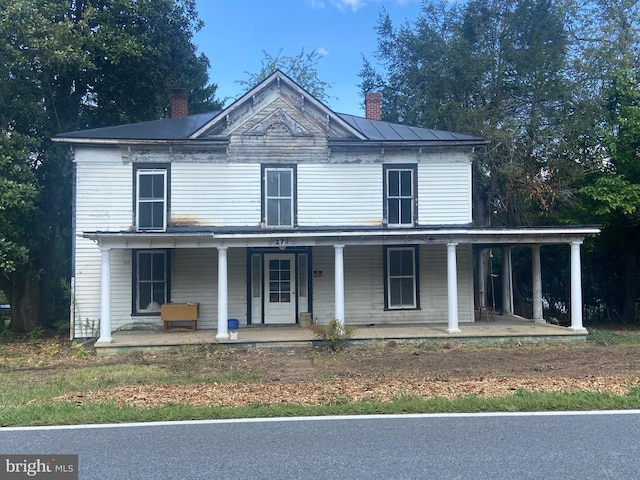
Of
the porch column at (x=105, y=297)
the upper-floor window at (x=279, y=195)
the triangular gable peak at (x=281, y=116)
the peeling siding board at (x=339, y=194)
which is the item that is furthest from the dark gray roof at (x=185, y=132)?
the porch column at (x=105, y=297)

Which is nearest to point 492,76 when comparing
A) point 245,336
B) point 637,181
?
point 637,181

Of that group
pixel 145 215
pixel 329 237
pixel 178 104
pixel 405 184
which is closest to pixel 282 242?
pixel 329 237

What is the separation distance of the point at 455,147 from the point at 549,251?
919 cm

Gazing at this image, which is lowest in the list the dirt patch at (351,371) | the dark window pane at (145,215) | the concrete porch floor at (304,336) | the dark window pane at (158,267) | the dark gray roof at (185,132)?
the dirt patch at (351,371)

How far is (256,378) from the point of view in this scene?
343 inches

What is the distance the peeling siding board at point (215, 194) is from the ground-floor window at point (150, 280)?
121cm

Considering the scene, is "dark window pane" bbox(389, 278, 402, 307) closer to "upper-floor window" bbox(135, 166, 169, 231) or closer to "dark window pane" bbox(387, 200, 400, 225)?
"dark window pane" bbox(387, 200, 400, 225)

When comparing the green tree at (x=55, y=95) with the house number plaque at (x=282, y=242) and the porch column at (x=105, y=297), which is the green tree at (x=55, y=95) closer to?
the porch column at (x=105, y=297)

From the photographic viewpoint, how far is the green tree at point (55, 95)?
14.6m

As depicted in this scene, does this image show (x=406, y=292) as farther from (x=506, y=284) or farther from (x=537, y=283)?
(x=506, y=284)

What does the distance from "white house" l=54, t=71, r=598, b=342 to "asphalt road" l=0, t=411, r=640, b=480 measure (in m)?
7.98

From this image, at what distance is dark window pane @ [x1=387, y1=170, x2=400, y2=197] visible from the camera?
47.7ft

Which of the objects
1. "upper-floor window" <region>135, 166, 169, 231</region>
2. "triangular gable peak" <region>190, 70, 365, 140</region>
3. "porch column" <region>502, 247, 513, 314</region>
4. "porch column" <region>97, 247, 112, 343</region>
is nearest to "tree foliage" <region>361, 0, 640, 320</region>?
"porch column" <region>502, 247, 513, 314</region>

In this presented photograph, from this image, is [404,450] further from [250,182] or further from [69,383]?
[250,182]
